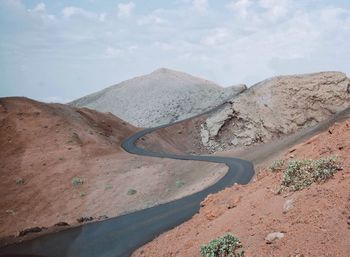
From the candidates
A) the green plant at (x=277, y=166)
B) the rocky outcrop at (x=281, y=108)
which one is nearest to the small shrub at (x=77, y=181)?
the green plant at (x=277, y=166)

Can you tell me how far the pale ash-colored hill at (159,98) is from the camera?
88.4 metres

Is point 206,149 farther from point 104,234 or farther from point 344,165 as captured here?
point 344,165

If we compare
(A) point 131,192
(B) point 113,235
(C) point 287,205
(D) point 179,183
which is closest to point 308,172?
(C) point 287,205

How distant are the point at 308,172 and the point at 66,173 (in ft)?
111

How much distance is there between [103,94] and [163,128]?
193 ft

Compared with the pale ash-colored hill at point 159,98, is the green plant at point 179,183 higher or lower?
lower

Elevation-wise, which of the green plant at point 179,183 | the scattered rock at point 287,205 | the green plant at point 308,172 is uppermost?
the green plant at point 308,172

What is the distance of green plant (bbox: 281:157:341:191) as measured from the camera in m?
11.8

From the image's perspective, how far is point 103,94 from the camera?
414ft

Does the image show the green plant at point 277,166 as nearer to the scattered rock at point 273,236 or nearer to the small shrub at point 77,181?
the scattered rock at point 273,236

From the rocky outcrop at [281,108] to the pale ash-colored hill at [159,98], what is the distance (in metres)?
20.0

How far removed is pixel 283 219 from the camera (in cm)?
1093

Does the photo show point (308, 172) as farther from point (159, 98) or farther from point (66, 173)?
point (159, 98)

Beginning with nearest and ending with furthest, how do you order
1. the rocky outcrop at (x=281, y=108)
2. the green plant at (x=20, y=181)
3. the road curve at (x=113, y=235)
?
the road curve at (x=113, y=235), the green plant at (x=20, y=181), the rocky outcrop at (x=281, y=108)
